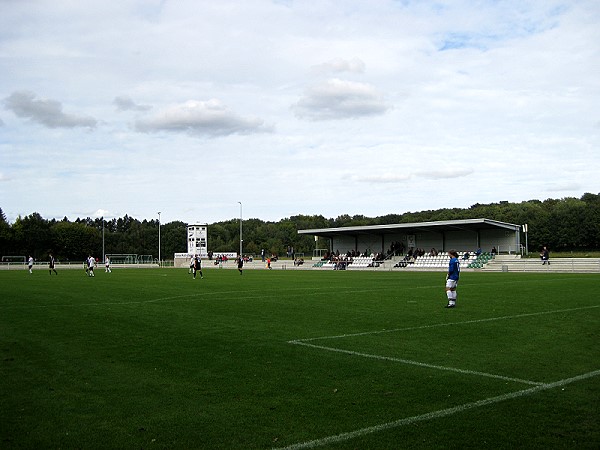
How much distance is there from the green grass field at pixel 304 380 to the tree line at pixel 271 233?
2742 inches

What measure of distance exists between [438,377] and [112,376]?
498 cm

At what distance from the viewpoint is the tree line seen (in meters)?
90.6

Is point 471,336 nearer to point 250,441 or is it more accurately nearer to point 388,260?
point 250,441

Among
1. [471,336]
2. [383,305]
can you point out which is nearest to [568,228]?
[383,305]

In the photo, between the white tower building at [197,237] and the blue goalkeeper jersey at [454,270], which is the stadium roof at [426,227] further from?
the blue goalkeeper jersey at [454,270]

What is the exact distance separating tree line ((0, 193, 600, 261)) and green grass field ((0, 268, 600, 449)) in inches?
2742

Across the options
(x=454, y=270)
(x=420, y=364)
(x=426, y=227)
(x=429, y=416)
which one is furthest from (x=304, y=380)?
(x=426, y=227)

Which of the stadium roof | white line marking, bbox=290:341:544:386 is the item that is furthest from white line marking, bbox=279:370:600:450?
the stadium roof

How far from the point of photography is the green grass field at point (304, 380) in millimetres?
6242

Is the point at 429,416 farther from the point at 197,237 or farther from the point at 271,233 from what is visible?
the point at 271,233

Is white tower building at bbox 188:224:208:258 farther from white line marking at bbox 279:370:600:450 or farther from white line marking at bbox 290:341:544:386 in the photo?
white line marking at bbox 279:370:600:450

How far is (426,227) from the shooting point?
6506cm

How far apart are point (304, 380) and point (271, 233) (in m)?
131

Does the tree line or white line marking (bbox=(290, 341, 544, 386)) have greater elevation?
the tree line
